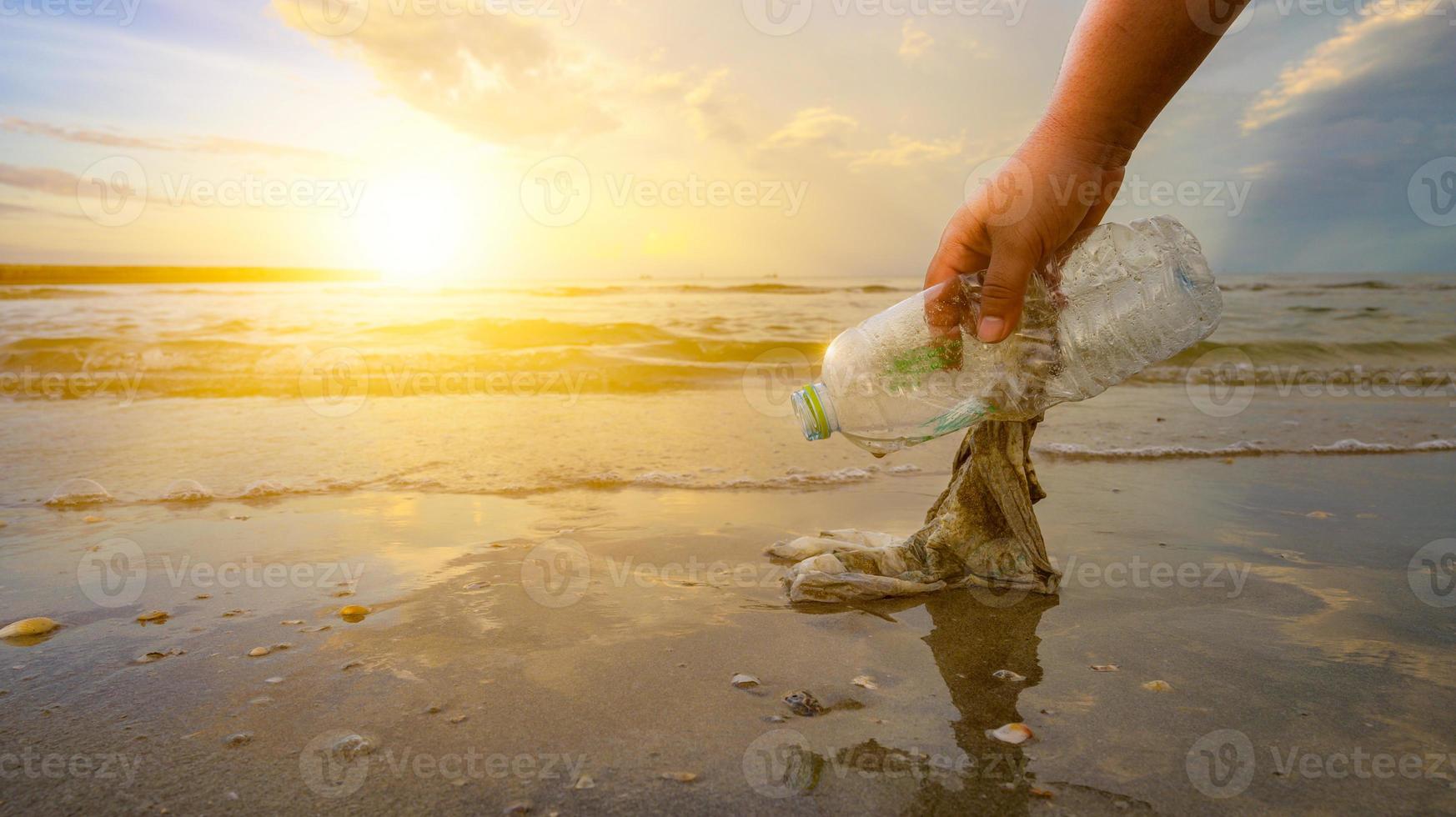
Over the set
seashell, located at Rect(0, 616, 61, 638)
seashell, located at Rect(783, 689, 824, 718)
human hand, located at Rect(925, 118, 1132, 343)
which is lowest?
seashell, located at Rect(783, 689, 824, 718)

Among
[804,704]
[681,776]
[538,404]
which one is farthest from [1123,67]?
[538,404]

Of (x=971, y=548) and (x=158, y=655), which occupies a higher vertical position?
(x=971, y=548)

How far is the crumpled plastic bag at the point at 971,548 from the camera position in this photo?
9.05ft

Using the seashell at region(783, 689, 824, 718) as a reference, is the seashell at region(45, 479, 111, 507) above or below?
above

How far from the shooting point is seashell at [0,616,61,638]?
100 inches

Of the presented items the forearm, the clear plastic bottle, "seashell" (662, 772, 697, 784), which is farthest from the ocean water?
the forearm

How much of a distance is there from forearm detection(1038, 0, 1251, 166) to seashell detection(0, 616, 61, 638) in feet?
11.1

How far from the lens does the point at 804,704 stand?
208cm

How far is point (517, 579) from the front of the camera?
3.09m

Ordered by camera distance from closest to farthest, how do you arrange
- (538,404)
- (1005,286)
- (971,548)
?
(1005,286)
(971,548)
(538,404)

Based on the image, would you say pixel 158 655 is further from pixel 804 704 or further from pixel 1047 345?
pixel 1047 345

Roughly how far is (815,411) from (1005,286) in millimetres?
700

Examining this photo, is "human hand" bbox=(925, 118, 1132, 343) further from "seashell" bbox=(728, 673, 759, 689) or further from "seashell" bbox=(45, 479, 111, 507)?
"seashell" bbox=(45, 479, 111, 507)

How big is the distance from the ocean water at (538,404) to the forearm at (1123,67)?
3.23 metres
